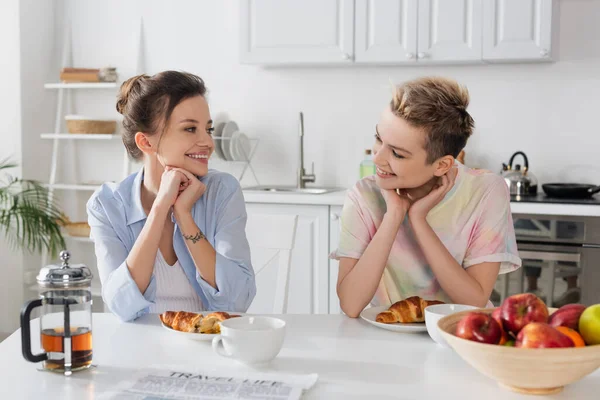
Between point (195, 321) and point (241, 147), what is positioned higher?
point (241, 147)

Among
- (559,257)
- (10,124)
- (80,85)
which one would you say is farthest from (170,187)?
(10,124)

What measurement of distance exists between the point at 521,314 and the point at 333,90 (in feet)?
9.72

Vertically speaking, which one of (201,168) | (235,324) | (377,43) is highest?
(377,43)

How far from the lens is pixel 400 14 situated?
3551mm

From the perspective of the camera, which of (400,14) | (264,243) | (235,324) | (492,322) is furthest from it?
(400,14)

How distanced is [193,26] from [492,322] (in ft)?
11.0

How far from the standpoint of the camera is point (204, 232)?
6.61ft

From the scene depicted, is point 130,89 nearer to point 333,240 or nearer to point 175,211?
point 175,211

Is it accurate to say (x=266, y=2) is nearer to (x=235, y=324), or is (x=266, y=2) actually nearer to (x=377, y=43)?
(x=377, y=43)

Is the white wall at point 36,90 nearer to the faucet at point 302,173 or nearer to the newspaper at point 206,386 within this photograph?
the faucet at point 302,173

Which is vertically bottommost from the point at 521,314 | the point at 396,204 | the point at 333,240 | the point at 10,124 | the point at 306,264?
the point at 306,264

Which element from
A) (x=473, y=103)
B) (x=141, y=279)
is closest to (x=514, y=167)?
(x=473, y=103)

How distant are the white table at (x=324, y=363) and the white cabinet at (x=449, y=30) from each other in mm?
Answer: 2180

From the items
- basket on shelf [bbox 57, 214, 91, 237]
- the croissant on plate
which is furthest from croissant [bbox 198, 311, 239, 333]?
basket on shelf [bbox 57, 214, 91, 237]
